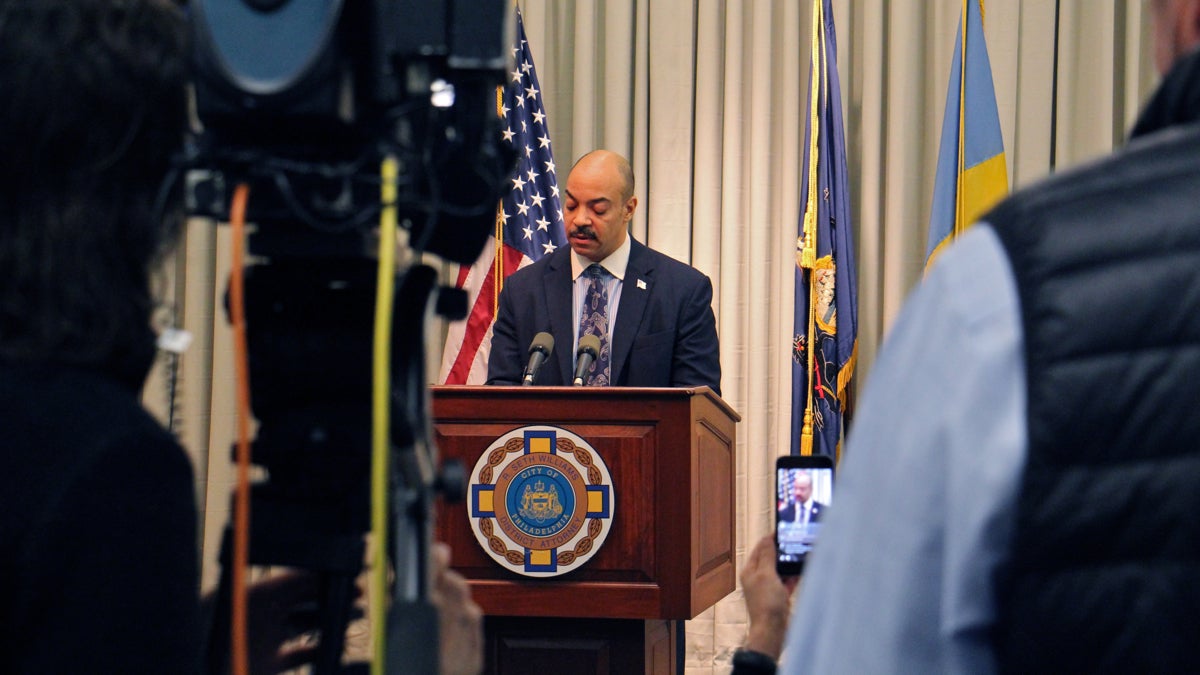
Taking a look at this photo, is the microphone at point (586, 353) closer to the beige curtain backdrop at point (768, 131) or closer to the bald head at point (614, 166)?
the bald head at point (614, 166)

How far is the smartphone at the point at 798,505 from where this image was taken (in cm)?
134

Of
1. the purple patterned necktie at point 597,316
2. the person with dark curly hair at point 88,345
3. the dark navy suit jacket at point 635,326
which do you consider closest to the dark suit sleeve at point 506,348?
the dark navy suit jacket at point 635,326

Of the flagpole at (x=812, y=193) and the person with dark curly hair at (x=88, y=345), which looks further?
the flagpole at (x=812, y=193)

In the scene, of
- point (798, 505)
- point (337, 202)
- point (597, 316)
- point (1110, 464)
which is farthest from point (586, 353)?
point (1110, 464)

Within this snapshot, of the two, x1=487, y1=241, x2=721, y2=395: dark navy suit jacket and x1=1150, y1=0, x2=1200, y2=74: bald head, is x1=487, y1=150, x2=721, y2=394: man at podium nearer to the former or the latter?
x1=487, y1=241, x2=721, y2=395: dark navy suit jacket

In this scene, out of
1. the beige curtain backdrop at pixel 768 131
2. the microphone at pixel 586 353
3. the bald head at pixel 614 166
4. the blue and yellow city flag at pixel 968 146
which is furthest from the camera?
the beige curtain backdrop at pixel 768 131

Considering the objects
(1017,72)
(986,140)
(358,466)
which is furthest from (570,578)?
(1017,72)

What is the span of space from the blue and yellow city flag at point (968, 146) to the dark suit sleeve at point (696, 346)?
1272 mm

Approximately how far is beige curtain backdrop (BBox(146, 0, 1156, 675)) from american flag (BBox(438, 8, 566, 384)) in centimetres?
66

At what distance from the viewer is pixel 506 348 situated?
15.2ft

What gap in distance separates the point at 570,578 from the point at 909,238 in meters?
3.30

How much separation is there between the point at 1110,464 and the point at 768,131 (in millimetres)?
5455

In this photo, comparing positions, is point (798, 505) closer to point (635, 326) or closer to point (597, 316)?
point (635, 326)

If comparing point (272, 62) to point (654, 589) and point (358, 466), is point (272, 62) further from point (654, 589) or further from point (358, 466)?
point (654, 589)
